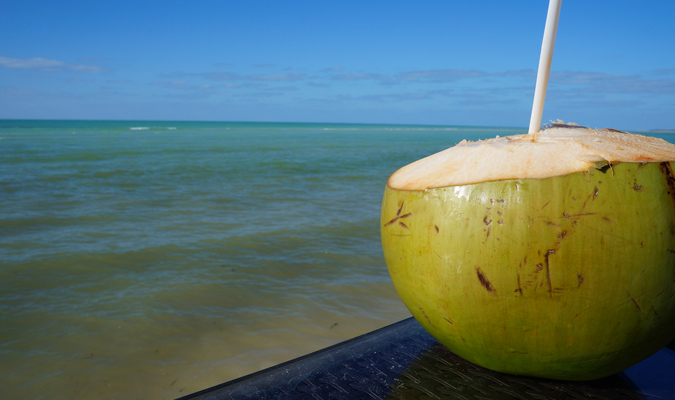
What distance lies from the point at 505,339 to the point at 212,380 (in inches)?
57.0

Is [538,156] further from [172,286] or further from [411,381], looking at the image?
[172,286]

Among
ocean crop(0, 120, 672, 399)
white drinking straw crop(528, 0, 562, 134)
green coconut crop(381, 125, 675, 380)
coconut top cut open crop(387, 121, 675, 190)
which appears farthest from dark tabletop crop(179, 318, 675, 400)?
ocean crop(0, 120, 672, 399)

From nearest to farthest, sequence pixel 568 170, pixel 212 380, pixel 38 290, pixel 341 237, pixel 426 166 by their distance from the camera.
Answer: pixel 568 170, pixel 426 166, pixel 212 380, pixel 38 290, pixel 341 237

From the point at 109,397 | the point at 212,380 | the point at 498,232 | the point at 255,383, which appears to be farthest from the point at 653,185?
the point at 109,397

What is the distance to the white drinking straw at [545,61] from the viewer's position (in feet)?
3.06

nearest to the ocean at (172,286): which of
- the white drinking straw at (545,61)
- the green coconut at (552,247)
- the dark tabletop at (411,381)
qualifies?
the dark tabletop at (411,381)

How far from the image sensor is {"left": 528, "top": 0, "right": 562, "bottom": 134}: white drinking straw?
93 cm

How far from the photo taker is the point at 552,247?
83 centimetres

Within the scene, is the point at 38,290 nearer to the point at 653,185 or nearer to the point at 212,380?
the point at 212,380

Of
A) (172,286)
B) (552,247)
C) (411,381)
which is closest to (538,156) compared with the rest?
(552,247)

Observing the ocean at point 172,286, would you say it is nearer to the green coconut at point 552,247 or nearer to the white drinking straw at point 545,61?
the green coconut at point 552,247

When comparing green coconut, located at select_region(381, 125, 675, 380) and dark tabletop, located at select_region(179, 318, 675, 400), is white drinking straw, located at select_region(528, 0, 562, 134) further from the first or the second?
dark tabletop, located at select_region(179, 318, 675, 400)

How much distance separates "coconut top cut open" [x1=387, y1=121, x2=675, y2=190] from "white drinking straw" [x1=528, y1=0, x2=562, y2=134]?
0.15ft

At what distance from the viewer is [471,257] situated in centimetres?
88
